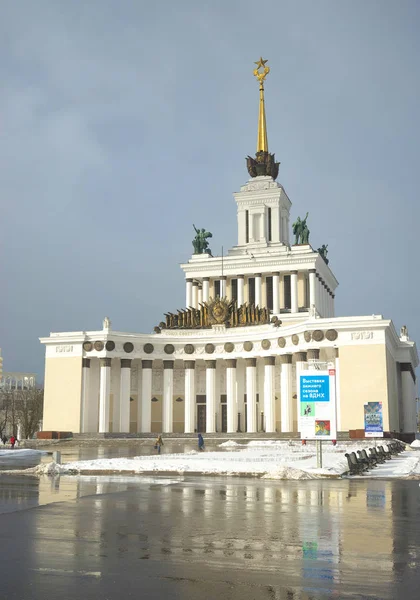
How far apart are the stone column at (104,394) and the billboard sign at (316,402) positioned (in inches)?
1323

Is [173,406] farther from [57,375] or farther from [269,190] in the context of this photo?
[269,190]

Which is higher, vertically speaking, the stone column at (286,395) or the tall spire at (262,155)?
the tall spire at (262,155)

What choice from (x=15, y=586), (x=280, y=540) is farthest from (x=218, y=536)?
(x=15, y=586)

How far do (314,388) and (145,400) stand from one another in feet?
113

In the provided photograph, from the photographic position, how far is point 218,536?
9383 mm

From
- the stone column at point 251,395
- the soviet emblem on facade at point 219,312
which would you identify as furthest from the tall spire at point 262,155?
the stone column at point 251,395

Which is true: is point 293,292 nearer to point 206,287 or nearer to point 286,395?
point 206,287

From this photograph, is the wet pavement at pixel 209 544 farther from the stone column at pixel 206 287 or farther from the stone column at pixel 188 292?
the stone column at pixel 188 292

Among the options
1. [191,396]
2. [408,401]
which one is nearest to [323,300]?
[408,401]

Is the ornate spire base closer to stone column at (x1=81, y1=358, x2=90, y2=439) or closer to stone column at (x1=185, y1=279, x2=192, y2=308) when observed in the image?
stone column at (x1=185, y1=279, x2=192, y2=308)

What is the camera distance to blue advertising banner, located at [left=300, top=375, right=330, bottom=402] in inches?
883

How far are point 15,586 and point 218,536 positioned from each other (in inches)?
137

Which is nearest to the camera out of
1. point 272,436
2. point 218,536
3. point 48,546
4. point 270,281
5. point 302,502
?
point 48,546

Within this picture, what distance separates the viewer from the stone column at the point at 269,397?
5100 cm
